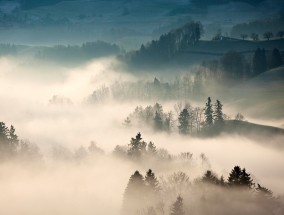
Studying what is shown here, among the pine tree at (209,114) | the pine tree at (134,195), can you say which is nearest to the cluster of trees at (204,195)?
the pine tree at (134,195)

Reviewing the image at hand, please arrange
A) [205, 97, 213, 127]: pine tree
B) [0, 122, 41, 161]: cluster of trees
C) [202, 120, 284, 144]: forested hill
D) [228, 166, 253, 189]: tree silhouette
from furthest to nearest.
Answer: [205, 97, 213, 127]: pine tree, [202, 120, 284, 144]: forested hill, [0, 122, 41, 161]: cluster of trees, [228, 166, 253, 189]: tree silhouette

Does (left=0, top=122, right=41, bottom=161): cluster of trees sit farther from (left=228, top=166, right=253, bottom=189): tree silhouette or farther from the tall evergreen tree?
(left=228, top=166, right=253, bottom=189): tree silhouette

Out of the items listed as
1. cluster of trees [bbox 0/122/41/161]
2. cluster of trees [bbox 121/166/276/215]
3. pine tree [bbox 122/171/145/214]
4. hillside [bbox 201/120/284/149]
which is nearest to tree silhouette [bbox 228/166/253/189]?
cluster of trees [bbox 121/166/276/215]

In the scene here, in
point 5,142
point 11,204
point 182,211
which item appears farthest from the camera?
point 5,142

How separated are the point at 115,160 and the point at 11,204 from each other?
31.8m

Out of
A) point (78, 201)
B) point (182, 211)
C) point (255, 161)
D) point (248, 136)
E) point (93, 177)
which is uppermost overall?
Result: point (248, 136)

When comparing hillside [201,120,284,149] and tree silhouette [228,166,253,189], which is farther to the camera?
hillside [201,120,284,149]

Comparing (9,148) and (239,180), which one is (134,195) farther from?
(9,148)

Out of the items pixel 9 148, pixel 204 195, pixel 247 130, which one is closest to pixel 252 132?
pixel 247 130

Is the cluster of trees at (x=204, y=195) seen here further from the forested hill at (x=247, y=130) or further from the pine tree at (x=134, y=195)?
the forested hill at (x=247, y=130)

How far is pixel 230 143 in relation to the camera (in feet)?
599

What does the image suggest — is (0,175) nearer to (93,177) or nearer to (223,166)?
(93,177)

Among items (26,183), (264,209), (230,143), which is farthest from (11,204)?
(230,143)

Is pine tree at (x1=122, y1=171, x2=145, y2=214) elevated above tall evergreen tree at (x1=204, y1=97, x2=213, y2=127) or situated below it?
below
